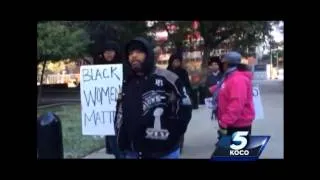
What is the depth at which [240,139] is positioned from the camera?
6.81m

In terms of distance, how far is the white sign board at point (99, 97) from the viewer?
679 centimetres

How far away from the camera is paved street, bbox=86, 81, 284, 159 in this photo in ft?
22.0

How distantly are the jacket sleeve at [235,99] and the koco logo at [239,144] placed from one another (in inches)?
8.2

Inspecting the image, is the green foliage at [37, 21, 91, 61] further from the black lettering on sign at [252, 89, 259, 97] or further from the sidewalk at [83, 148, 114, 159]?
the black lettering on sign at [252, 89, 259, 97]

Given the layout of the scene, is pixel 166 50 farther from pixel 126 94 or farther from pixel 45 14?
pixel 45 14

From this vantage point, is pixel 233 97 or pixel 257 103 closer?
pixel 233 97

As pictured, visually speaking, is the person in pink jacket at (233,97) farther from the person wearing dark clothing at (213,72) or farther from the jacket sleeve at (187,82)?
the jacket sleeve at (187,82)

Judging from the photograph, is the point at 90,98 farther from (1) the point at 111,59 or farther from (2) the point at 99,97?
(1) the point at 111,59

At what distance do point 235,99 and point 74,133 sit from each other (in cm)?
187

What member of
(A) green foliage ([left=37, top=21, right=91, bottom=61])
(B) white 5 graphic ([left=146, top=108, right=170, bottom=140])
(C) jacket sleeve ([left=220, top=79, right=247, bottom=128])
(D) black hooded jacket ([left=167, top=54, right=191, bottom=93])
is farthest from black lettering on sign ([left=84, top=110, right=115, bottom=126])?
(C) jacket sleeve ([left=220, top=79, right=247, bottom=128])

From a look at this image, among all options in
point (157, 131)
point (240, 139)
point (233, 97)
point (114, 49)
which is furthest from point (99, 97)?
point (240, 139)

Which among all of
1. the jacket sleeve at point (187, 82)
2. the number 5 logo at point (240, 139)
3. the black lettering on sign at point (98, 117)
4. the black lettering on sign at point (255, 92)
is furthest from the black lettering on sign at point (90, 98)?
the black lettering on sign at point (255, 92)

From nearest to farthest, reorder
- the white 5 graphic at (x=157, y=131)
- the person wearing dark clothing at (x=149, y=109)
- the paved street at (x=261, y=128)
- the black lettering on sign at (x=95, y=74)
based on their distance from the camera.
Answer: the person wearing dark clothing at (x=149, y=109)
the white 5 graphic at (x=157, y=131)
the paved street at (x=261, y=128)
the black lettering on sign at (x=95, y=74)
